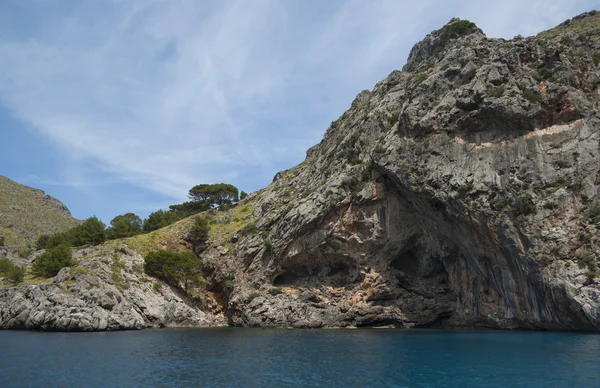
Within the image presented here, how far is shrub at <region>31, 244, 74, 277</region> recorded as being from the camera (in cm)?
6372

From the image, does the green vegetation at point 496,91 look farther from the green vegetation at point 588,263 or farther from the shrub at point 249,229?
the shrub at point 249,229

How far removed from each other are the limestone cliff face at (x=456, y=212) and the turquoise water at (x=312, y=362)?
8.30m

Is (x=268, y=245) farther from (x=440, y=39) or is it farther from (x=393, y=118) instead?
(x=440, y=39)

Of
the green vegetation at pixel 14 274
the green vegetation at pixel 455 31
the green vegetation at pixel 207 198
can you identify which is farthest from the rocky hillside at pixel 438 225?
the green vegetation at pixel 207 198

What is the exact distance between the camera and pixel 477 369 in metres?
24.6

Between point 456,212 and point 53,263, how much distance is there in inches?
2268

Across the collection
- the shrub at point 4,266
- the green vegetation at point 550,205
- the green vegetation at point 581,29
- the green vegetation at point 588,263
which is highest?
the green vegetation at point 581,29

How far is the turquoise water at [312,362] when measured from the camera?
22.5 m

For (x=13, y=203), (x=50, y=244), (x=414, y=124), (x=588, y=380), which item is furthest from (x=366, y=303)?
(x=13, y=203)

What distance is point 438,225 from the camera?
175 ft

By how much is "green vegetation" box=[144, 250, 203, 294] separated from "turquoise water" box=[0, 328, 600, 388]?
26.9m

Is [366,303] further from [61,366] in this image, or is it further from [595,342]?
[61,366]

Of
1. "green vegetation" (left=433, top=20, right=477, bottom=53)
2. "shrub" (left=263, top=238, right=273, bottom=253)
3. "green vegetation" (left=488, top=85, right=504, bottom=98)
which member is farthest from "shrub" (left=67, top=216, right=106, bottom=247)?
"green vegetation" (left=433, top=20, right=477, bottom=53)

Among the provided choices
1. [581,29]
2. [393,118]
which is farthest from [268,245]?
[581,29]
